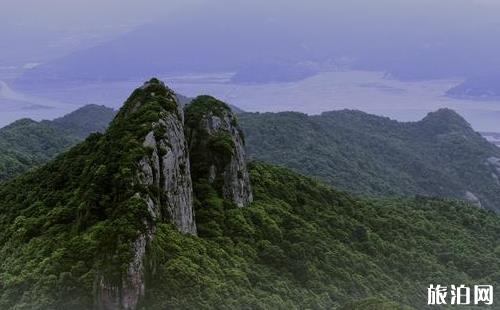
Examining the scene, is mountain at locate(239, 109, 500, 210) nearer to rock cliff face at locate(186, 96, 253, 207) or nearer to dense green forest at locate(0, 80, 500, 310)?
dense green forest at locate(0, 80, 500, 310)

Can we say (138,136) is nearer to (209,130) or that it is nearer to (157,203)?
(157,203)

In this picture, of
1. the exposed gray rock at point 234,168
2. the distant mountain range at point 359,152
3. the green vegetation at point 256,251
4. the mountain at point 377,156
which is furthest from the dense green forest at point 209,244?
the mountain at point 377,156

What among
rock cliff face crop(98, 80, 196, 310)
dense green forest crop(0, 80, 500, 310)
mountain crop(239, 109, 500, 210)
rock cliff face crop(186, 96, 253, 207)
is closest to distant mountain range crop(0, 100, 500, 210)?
mountain crop(239, 109, 500, 210)

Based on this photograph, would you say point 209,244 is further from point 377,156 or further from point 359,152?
point 377,156

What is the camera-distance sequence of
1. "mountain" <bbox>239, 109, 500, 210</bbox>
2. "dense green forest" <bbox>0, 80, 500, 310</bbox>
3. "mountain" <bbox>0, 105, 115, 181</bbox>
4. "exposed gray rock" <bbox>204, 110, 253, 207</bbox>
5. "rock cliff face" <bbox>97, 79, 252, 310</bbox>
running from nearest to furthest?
1. "rock cliff face" <bbox>97, 79, 252, 310</bbox>
2. "dense green forest" <bbox>0, 80, 500, 310</bbox>
3. "exposed gray rock" <bbox>204, 110, 253, 207</bbox>
4. "mountain" <bbox>0, 105, 115, 181</bbox>
5. "mountain" <bbox>239, 109, 500, 210</bbox>

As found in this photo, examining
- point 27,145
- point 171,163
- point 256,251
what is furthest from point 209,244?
point 27,145

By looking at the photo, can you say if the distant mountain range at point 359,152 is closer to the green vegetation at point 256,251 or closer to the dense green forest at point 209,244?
the green vegetation at point 256,251

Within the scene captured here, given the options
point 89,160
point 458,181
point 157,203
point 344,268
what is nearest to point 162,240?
point 157,203
